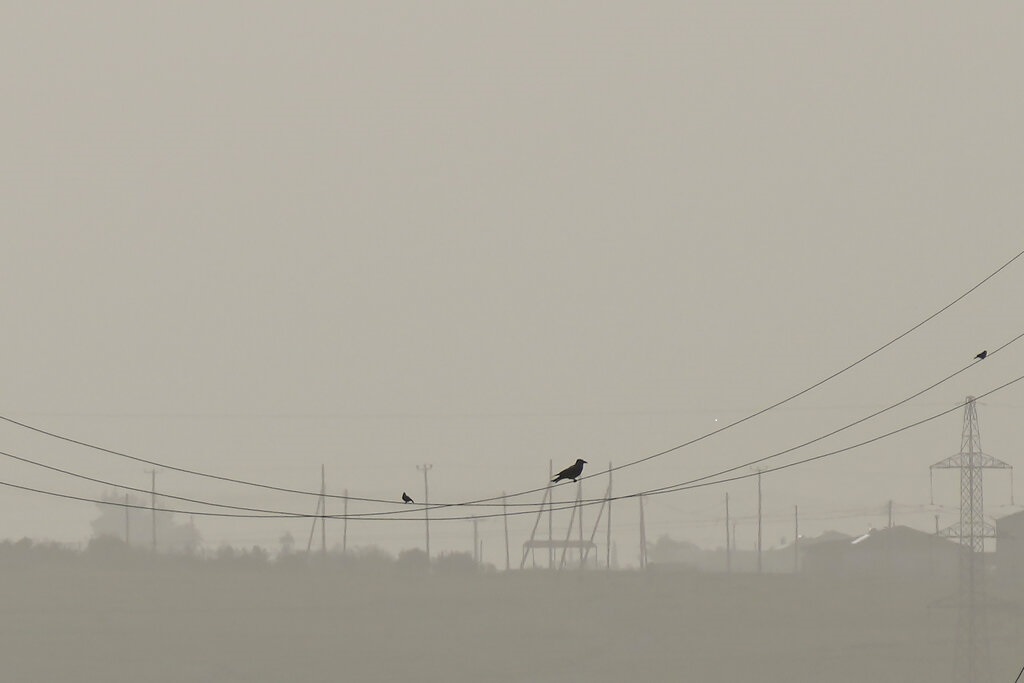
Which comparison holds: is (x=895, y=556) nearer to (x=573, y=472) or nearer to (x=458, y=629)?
(x=458, y=629)

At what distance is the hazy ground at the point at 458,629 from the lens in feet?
456

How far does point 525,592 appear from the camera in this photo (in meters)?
162

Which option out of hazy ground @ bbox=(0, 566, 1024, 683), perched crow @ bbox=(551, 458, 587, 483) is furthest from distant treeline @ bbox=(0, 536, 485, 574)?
perched crow @ bbox=(551, 458, 587, 483)

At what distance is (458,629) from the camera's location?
150 metres

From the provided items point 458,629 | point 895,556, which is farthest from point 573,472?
point 895,556

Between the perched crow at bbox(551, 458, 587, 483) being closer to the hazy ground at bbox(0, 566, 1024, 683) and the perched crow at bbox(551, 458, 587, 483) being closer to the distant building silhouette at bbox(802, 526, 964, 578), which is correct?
the hazy ground at bbox(0, 566, 1024, 683)

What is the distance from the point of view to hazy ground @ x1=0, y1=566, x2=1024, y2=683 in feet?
456

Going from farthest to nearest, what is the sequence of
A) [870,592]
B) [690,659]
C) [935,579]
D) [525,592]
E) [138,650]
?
[935,579], [870,592], [525,592], [690,659], [138,650]

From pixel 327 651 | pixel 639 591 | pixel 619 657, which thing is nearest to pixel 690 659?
pixel 619 657

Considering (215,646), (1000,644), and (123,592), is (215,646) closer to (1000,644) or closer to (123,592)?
(123,592)

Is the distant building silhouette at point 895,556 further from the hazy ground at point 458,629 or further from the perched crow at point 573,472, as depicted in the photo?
the perched crow at point 573,472

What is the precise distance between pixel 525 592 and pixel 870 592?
34577 millimetres

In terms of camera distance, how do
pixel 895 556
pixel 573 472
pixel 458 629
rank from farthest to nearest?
1. pixel 895 556
2. pixel 458 629
3. pixel 573 472

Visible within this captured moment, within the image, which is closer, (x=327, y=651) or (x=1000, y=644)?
(x=327, y=651)
